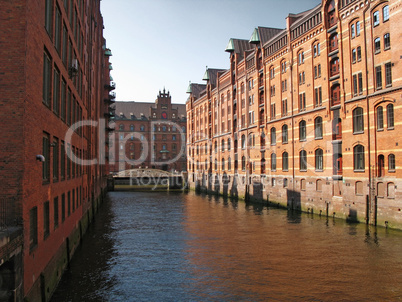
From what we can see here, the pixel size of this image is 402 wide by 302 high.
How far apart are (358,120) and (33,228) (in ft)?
87.9

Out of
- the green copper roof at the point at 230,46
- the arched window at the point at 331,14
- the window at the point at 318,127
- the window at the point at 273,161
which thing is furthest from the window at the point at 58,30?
the green copper roof at the point at 230,46

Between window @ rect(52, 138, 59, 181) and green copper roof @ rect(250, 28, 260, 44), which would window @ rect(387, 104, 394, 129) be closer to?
window @ rect(52, 138, 59, 181)

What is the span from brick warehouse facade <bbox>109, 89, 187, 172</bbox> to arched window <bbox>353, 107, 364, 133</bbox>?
85.6 metres

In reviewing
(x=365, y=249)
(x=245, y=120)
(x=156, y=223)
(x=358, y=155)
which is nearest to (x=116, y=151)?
(x=245, y=120)

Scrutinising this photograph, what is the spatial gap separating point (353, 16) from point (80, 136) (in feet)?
79.0

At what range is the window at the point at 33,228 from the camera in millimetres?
10820

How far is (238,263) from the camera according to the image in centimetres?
1875

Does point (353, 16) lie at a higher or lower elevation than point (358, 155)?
higher

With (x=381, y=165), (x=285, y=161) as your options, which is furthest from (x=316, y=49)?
(x=381, y=165)

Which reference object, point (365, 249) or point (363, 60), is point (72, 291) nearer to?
point (365, 249)

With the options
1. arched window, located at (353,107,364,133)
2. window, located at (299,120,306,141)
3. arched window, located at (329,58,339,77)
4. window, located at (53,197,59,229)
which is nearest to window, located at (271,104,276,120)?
window, located at (299,120,306,141)

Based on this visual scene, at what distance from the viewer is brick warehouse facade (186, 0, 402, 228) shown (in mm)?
26969

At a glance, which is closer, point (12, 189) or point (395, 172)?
point (12, 189)

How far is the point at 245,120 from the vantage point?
177ft
